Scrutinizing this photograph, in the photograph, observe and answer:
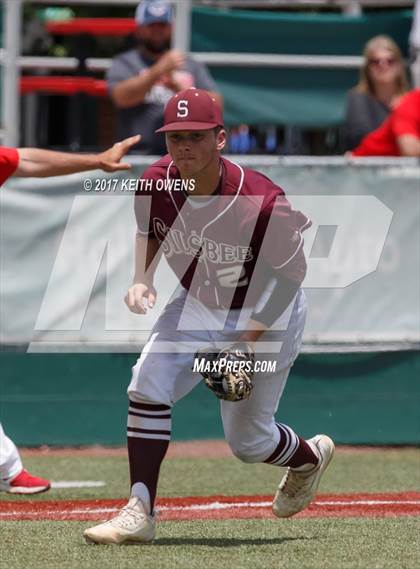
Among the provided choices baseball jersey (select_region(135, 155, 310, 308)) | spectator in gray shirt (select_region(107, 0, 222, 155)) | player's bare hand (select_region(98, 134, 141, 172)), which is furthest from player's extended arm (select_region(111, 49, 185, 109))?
baseball jersey (select_region(135, 155, 310, 308))

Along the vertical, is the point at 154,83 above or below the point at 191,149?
below

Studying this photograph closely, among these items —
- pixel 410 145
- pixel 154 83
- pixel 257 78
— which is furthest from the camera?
pixel 257 78

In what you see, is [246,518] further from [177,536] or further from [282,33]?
[282,33]

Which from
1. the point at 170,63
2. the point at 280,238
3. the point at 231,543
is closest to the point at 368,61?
the point at 170,63

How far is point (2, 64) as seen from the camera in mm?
10219

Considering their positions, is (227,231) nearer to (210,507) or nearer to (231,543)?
(231,543)

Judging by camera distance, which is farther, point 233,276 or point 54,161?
point 54,161

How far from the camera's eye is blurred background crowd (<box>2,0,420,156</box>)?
9.71 meters

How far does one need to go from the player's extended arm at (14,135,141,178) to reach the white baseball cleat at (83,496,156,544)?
66.0 inches

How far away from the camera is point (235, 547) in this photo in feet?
17.8

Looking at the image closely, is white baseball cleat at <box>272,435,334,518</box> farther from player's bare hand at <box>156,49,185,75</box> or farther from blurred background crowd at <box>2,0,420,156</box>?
player's bare hand at <box>156,49,185,75</box>

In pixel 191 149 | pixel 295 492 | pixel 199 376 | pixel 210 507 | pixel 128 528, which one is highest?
pixel 191 149

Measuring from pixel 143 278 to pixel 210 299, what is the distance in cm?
34

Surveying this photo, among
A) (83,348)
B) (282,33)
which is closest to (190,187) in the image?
(83,348)
